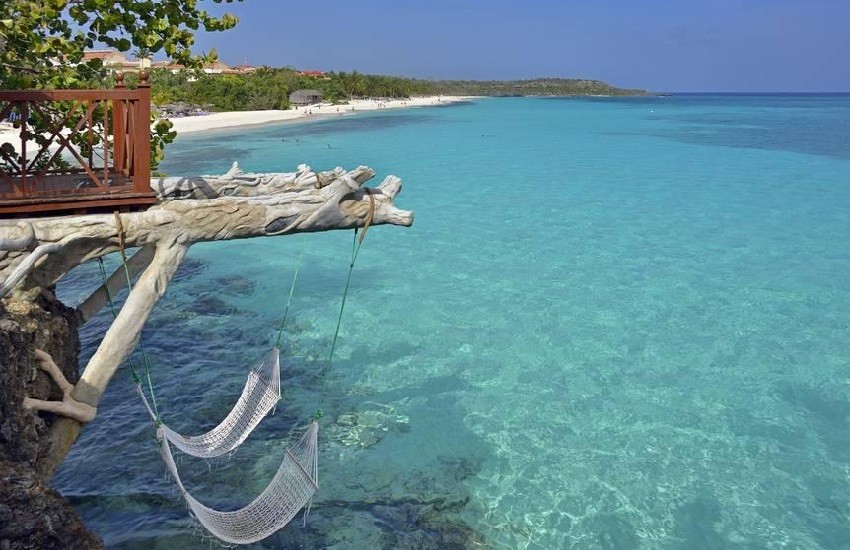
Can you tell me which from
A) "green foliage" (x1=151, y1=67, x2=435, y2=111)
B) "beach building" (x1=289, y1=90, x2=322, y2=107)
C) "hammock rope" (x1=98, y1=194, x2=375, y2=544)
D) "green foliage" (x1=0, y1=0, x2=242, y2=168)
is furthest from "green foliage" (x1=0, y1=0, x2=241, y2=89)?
"beach building" (x1=289, y1=90, x2=322, y2=107)

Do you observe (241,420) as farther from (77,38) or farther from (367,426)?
(77,38)

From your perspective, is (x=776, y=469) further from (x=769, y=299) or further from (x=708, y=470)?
(x=769, y=299)

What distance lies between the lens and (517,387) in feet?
30.2

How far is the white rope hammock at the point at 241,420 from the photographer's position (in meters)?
5.73

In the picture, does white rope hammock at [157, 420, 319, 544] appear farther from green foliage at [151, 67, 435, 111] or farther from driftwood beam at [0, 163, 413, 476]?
green foliage at [151, 67, 435, 111]

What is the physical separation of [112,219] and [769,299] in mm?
12296

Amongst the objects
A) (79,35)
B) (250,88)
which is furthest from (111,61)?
(79,35)

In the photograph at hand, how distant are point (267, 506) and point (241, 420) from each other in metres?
1.58

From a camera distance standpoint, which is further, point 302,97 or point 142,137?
point 302,97

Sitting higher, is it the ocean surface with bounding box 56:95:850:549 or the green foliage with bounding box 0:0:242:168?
the green foliage with bounding box 0:0:242:168

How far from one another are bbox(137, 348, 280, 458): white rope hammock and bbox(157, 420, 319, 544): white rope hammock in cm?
38

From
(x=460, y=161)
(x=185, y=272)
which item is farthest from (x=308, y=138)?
(x=185, y=272)

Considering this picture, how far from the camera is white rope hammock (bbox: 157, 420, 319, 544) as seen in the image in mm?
4992

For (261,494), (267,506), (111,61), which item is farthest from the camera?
(111,61)
